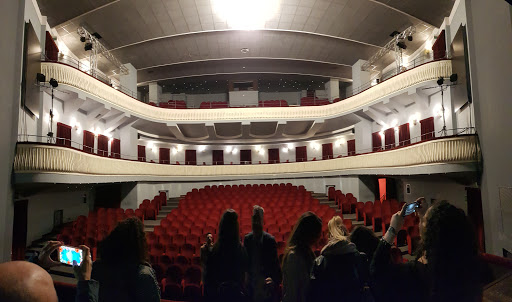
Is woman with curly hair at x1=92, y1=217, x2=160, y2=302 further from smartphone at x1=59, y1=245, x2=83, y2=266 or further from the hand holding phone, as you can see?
the hand holding phone

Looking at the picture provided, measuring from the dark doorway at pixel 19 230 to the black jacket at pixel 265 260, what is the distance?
8410mm

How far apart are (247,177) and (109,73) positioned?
33.9 ft

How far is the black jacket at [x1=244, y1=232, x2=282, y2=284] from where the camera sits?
2.55m

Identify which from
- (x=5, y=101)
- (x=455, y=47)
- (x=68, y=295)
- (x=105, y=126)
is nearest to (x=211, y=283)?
(x=68, y=295)

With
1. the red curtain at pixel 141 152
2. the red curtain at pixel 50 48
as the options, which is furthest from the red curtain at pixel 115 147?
the red curtain at pixel 50 48

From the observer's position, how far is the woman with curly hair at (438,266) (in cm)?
146

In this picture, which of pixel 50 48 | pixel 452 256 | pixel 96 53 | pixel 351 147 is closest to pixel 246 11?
pixel 96 53

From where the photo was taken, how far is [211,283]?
2369mm

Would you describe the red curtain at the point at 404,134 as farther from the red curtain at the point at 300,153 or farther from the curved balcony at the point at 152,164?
the red curtain at the point at 300,153

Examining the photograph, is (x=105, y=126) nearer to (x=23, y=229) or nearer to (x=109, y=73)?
(x=109, y=73)

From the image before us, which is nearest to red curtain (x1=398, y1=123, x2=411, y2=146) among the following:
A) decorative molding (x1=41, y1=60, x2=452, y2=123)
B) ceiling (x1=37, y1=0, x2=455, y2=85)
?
decorative molding (x1=41, y1=60, x2=452, y2=123)

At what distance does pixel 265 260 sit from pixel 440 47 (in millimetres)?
11611

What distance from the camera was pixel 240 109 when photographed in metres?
15.6

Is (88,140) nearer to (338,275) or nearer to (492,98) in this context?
(338,275)
